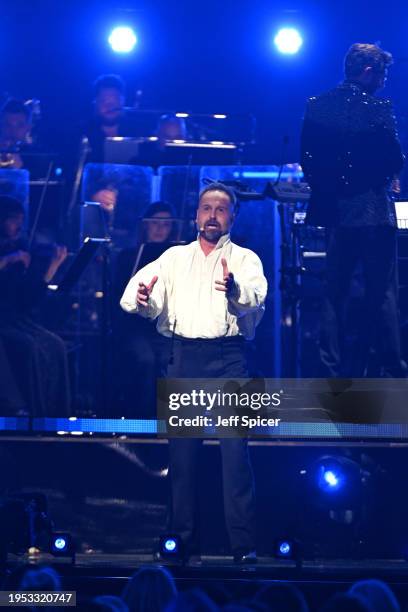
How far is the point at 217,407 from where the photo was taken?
5219mm

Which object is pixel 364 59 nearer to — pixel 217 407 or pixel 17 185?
pixel 217 407

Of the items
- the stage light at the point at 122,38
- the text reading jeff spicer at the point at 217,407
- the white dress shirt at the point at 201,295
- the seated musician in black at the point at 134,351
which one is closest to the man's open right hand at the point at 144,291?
the white dress shirt at the point at 201,295

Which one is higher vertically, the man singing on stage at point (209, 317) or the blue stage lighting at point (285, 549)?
the man singing on stage at point (209, 317)

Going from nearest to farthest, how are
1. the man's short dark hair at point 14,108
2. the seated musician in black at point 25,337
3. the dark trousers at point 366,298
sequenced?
1. the dark trousers at point 366,298
2. the seated musician in black at point 25,337
3. the man's short dark hair at point 14,108

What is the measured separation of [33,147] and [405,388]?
3158 millimetres

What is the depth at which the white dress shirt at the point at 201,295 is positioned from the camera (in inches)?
204

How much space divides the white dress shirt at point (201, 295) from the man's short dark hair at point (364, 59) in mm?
1246

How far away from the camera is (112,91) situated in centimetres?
759

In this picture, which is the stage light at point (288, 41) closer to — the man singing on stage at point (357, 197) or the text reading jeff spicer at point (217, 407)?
the man singing on stage at point (357, 197)

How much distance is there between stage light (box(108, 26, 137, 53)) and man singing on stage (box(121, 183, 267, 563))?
3501mm

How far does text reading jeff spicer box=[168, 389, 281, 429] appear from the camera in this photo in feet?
17.1

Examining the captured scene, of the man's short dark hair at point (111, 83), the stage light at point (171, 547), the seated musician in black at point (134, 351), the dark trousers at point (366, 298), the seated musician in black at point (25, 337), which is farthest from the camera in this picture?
the man's short dark hair at point (111, 83)

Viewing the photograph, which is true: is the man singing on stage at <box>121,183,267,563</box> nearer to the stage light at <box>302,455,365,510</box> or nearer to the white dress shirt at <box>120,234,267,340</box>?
the white dress shirt at <box>120,234,267,340</box>

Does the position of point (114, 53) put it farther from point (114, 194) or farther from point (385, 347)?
point (385, 347)
